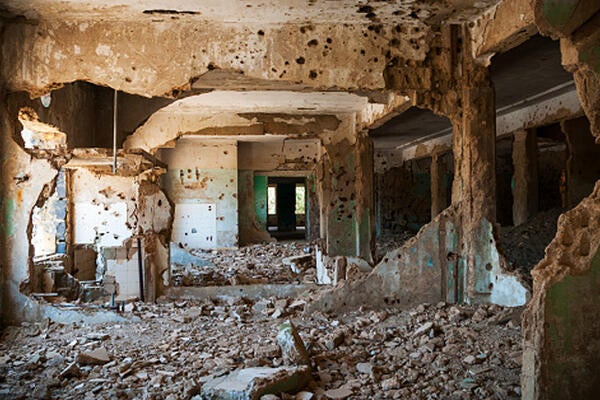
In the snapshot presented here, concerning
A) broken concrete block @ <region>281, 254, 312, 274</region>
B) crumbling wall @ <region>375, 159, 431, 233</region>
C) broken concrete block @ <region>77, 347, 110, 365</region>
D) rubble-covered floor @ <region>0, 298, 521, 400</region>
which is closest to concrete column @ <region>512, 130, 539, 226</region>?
broken concrete block @ <region>281, 254, 312, 274</region>

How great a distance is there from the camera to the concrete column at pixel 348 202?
35.6 feet

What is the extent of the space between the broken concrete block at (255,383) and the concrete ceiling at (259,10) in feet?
12.4

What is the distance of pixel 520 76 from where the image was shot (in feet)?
25.6

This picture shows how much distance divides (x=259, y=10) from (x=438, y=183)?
12034 mm

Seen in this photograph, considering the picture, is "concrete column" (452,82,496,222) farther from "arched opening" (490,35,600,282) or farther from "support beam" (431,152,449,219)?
"support beam" (431,152,449,219)

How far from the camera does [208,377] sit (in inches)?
159

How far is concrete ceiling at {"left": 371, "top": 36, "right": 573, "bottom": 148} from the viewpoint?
6.42 m

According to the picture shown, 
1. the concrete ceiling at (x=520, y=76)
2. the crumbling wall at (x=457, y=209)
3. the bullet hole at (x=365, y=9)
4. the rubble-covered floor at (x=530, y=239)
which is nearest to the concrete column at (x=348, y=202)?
the concrete ceiling at (x=520, y=76)

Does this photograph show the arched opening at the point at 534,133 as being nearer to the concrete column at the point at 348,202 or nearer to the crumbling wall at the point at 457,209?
the crumbling wall at the point at 457,209

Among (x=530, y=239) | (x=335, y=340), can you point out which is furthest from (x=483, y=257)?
(x=530, y=239)

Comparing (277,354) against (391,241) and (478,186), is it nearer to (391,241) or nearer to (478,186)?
(478,186)

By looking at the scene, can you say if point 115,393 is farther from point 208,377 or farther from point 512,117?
point 512,117

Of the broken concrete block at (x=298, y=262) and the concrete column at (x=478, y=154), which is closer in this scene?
the concrete column at (x=478, y=154)

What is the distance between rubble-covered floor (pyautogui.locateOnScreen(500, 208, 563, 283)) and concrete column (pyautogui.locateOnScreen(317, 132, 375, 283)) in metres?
2.98
